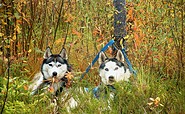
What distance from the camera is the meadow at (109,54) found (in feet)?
14.7

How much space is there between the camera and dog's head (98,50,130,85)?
Result: 5379mm

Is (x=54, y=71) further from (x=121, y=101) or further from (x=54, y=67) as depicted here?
(x=121, y=101)

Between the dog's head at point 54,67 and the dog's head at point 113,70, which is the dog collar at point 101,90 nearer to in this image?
the dog's head at point 113,70

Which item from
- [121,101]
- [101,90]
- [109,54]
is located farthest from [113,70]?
[109,54]

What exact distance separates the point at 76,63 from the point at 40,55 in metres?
0.60

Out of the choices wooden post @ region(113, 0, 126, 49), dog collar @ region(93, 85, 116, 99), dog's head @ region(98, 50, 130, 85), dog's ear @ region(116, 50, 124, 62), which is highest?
wooden post @ region(113, 0, 126, 49)

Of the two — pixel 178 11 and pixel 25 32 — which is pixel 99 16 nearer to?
pixel 25 32

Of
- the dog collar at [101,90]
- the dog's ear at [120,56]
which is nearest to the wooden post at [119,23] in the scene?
the dog's ear at [120,56]

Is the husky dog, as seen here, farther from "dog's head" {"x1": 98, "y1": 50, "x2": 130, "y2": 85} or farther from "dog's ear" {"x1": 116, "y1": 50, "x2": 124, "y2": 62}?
"dog's ear" {"x1": 116, "y1": 50, "x2": 124, "y2": 62}

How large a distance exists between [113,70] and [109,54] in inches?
59.9

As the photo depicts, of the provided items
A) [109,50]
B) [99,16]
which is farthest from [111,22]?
[109,50]

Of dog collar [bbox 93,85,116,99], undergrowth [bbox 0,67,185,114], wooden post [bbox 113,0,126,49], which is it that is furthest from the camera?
wooden post [bbox 113,0,126,49]

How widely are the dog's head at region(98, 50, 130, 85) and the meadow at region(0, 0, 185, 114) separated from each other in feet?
0.62

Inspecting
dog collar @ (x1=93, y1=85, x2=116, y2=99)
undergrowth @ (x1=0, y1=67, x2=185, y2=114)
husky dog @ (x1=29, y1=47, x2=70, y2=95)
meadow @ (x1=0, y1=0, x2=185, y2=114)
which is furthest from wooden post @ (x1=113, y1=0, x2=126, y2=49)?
undergrowth @ (x1=0, y1=67, x2=185, y2=114)
